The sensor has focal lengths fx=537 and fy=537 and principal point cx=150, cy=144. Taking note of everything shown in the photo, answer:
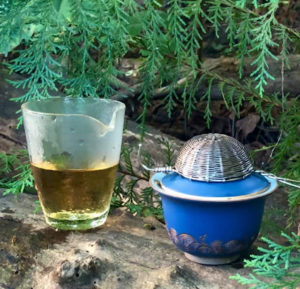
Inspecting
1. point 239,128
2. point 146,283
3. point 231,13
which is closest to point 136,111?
point 239,128

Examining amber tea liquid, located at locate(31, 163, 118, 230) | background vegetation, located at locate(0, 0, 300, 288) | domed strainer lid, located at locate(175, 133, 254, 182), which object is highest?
background vegetation, located at locate(0, 0, 300, 288)

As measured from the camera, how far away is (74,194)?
1.50m

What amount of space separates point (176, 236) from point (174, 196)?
126 mm

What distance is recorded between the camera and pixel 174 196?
51.2 inches

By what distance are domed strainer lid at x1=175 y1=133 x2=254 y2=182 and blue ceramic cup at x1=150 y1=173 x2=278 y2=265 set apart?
2cm

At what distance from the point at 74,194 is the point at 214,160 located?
43 cm

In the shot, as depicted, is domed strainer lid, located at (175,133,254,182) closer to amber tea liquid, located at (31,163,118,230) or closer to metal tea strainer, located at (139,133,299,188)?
metal tea strainer, located at (139,133,299,188)

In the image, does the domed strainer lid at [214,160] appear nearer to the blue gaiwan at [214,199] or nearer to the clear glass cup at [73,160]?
the blue gaiwan at [214,199]

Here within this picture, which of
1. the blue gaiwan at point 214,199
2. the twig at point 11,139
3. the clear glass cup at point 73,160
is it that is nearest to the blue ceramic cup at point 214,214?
the blue gaiwan at point 214,199

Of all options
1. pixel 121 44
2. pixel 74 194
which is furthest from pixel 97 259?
pixel 121 44

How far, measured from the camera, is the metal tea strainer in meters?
1.30

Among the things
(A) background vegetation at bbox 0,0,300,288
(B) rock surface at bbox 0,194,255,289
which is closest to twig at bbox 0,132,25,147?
(A) background vegetation at bbox 0,0,300,288

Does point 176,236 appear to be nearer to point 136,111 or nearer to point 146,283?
point 146,283

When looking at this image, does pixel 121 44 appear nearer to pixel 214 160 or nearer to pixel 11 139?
pixel 214 160
